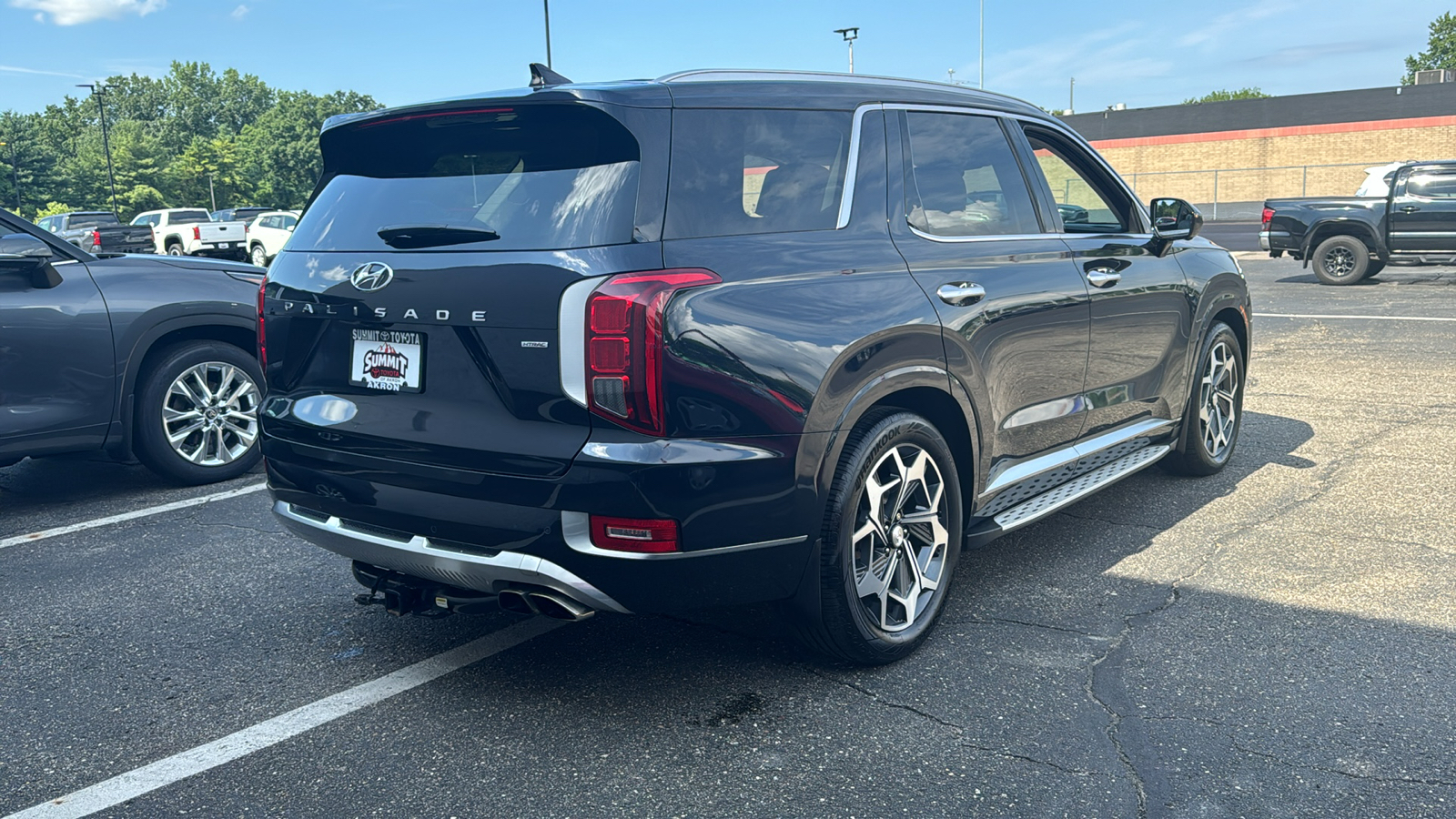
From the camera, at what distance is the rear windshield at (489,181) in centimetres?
306

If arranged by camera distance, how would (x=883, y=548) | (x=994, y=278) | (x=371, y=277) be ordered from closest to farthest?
(x=371, y=277) < (x=883, y=548) < (x=994, y=278)

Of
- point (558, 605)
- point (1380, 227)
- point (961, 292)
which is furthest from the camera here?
point (1380, 227)

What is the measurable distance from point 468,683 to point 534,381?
1089 mm

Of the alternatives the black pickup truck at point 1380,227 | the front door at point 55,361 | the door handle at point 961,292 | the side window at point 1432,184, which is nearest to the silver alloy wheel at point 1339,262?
the black pickup truck at point 1380,227

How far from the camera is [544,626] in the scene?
3.99 meters

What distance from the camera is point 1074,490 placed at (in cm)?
455

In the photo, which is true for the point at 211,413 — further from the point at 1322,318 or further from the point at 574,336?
the point at 1322,318

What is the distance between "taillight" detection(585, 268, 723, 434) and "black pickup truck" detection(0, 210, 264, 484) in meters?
3.72

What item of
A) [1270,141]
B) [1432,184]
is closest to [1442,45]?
[1270,141]

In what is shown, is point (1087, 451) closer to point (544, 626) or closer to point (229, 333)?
point (544, 626)

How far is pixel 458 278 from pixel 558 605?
3.05ft

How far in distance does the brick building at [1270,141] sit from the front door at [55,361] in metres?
44.6

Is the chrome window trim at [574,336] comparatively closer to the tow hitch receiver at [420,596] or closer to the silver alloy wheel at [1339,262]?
the tow hitch receiver at [420,596]

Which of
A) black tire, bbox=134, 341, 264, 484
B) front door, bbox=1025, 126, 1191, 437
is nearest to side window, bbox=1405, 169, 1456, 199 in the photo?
front door, bbox=1025, 126, 1191, 437
